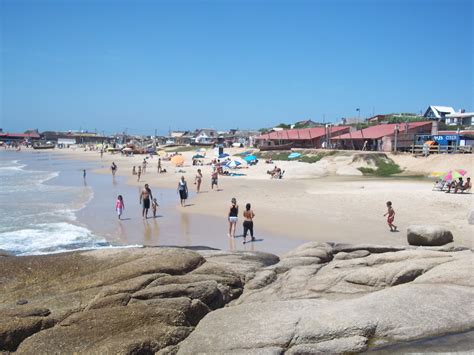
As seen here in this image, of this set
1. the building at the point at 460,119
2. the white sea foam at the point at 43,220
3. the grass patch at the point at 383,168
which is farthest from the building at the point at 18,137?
the grass patch at the point at 383,168

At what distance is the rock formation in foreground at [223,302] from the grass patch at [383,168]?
3253 cm

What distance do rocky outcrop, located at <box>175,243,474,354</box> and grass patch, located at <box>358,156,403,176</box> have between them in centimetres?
3280

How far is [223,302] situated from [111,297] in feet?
6.96

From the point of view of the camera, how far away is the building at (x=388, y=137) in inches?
2044

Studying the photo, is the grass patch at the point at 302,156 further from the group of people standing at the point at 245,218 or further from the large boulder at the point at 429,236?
the large boulder at the point at 429,236

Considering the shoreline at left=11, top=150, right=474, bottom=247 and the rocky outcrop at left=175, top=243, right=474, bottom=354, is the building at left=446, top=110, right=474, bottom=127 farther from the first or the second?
the rocky outcrop at left=175, top=243, right=474, bottom=354

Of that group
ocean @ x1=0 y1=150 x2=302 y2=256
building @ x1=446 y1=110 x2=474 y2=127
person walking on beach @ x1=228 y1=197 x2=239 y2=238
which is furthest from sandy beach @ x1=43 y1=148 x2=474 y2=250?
building @ x1=446 y1=110 x2=474 y2=127

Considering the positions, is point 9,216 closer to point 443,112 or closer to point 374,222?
point 374,222

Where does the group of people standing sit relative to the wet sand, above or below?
above

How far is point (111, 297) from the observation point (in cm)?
742

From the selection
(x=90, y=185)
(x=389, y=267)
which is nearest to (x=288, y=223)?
(x=389, y=267)

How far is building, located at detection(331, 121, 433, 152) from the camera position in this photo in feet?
170

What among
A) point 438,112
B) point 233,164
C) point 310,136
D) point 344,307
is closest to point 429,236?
point 344,307

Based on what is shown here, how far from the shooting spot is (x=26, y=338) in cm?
645
